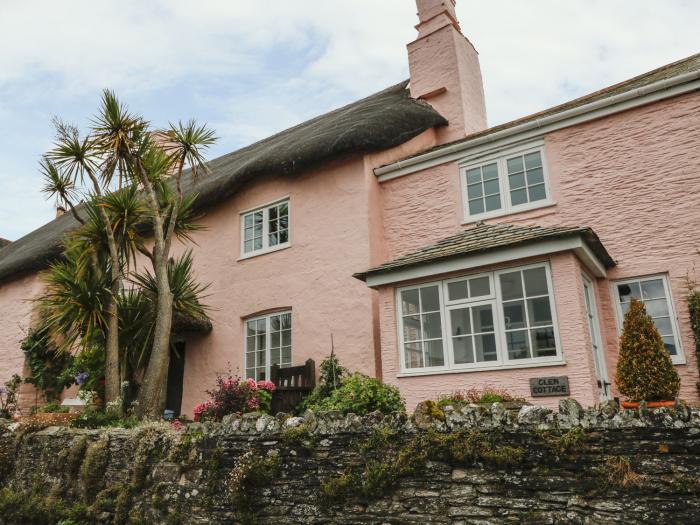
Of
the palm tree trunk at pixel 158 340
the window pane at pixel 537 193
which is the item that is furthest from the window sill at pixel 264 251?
the window pane at pixel 537 193

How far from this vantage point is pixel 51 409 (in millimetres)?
11930

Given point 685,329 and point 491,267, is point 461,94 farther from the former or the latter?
point 685,329

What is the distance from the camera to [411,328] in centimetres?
856

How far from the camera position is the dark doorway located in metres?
12.7

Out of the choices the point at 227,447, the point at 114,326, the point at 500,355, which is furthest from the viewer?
the point at 114,326

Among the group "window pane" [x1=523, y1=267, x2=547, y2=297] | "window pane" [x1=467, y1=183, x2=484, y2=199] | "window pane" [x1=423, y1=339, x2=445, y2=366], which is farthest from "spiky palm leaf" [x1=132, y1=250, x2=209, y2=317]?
"window pane" [x1=523, y1=267, x2=547, y2=297]

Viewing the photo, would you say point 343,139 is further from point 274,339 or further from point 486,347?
point 486,347

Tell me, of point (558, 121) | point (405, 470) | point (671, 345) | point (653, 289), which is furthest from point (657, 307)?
point (405, 470)

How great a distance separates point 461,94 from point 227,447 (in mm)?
10009

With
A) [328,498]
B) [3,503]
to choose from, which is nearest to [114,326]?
[3,503]

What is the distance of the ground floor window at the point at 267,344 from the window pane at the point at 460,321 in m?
3.96

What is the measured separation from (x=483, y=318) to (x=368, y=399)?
6.75 feet

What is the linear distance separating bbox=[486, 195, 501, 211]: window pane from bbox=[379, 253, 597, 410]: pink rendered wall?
224 centimetres

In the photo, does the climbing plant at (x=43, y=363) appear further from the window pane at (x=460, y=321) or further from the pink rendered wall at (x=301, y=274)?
the window pane at (x=460, y=321)
